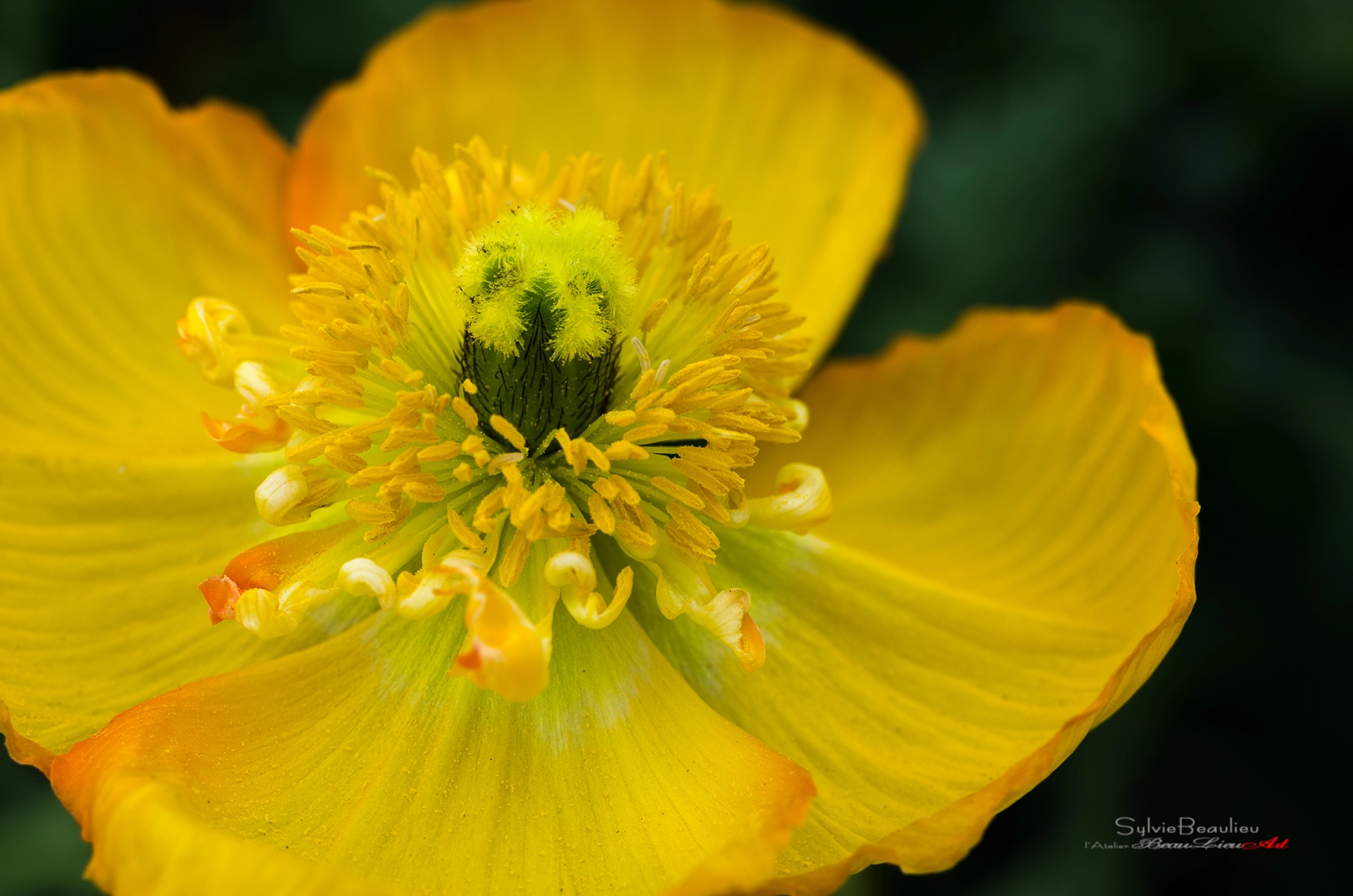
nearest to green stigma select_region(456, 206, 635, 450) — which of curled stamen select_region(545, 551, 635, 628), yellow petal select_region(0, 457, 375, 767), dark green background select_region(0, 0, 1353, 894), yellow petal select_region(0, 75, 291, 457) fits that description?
curled stamen select_region(545, 551, 635, 628)

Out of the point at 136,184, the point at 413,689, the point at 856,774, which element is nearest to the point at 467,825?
the point at 413,689

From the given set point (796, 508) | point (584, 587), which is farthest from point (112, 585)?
point (796, 508)

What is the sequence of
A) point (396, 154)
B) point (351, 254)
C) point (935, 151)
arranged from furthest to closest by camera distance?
point (935, 151) → point (396, 154) → point (351, 254)

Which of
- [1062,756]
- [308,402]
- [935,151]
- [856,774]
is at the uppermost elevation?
[1062,756]

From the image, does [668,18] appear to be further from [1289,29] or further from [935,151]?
[1289,29]

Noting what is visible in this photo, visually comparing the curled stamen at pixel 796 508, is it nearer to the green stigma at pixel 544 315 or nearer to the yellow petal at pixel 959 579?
the yellow petal at pixel 959 579

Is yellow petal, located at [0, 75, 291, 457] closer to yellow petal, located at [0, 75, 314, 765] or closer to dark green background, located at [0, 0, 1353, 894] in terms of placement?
yellow petal, located at [0, 75, 314, 765]

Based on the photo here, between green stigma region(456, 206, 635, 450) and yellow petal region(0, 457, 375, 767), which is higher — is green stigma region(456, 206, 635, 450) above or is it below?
above

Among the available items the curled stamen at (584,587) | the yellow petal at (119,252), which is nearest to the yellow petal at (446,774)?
the curled stamen at (584,587)
